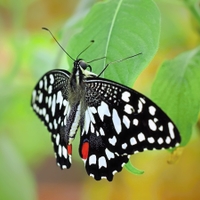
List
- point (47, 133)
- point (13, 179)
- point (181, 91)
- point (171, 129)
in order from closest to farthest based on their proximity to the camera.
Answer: point (171, 129) → point (181, 91) → point (13, 179) → point (47, 133)

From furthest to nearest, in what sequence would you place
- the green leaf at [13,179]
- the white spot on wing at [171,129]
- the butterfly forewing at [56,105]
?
the green leaf at [13,179] < the butterfly forewing at [56,105] < the white spot on wing at [171,129]

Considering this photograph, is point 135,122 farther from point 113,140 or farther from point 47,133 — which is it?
point 47,133

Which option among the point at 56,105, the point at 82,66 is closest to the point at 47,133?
the point at 56,105

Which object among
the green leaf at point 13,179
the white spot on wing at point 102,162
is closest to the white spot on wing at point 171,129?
the white spot on wing at point 102,162

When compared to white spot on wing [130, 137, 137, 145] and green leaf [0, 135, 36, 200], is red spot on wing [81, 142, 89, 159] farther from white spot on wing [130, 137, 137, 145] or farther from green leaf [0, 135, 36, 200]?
green leaf [0, 135, 36, 200]

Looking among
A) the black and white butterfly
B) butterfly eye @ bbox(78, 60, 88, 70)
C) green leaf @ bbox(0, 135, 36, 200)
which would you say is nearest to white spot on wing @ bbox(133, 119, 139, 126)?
the black and white butterfly

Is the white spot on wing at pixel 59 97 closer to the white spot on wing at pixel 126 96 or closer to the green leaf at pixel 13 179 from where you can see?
the white spot on wing at pixel 126 96
